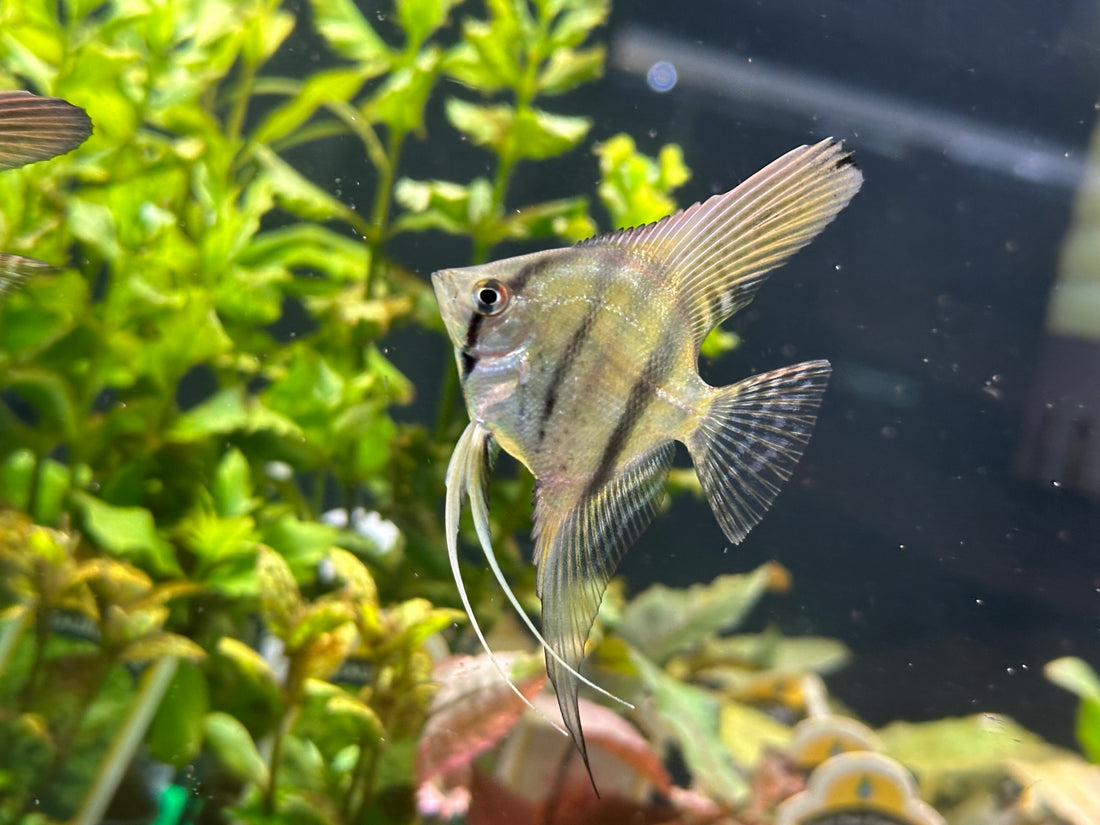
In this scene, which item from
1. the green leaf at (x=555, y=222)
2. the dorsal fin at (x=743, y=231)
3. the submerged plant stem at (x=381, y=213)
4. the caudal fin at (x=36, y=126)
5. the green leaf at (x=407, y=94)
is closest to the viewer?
the dorsal fin at (x=743, y=231)

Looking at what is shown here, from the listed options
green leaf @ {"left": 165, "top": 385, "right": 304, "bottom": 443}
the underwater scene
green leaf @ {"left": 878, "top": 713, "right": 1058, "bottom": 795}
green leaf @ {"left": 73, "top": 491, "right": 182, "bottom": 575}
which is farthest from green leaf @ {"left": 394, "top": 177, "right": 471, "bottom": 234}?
A: green leaf @ {"left": 878, "top": 713, "right": 1058, "bottom": 795}

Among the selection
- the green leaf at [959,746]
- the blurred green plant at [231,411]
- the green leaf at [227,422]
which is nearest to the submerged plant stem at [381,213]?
the blurred green plant at [231,411]

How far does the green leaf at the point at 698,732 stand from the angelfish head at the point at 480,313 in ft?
2.63

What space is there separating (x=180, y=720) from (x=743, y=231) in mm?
1188

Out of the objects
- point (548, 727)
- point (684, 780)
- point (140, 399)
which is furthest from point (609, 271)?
point (140, 399)

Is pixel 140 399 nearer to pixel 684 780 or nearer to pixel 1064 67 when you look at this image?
pixel 684 780

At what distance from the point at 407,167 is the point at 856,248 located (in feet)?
2.61

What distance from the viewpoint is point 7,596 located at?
125 centimetres

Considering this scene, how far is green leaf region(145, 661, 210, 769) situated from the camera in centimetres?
122

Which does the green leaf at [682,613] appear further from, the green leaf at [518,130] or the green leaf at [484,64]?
the green leaf at [484,64]

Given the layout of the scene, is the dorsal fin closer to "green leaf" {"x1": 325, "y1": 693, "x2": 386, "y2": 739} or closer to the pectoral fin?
the pectoral fin

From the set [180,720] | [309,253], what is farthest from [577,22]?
[180,720]

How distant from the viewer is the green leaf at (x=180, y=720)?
1.22m

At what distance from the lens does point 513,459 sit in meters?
1.06
